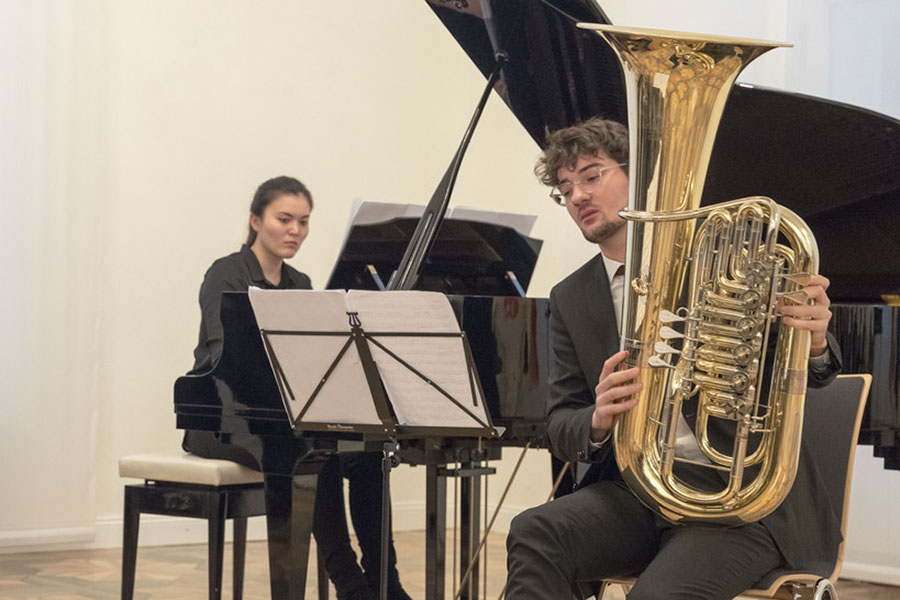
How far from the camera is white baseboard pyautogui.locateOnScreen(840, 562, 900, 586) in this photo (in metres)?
4.90

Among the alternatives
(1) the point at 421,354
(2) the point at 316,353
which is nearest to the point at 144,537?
(2) the point at 316,353

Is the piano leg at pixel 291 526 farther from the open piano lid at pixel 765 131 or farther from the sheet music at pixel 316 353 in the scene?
the open piano lid at pixel 765 131

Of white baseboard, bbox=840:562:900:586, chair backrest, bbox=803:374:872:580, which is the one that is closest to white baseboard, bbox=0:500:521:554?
white baseboard, bbox=840:562:900:586

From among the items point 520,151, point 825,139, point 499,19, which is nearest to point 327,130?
point 520,151

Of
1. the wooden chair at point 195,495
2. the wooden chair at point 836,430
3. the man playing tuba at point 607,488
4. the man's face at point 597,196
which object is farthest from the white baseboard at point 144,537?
the man's face at point 597,196

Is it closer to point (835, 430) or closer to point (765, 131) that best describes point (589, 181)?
point (835, 430)

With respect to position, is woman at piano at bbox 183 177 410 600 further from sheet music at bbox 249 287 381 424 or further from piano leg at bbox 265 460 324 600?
sheet music at bbox 249 287 381 424

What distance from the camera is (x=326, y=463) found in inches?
144

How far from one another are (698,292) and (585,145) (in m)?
0.62

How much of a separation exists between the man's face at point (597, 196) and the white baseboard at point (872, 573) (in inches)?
123

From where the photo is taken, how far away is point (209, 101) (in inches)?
230

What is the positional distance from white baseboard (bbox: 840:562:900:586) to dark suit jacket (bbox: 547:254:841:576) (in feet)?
9.24

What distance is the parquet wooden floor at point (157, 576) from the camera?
14.4 ft

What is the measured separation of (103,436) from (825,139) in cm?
366
